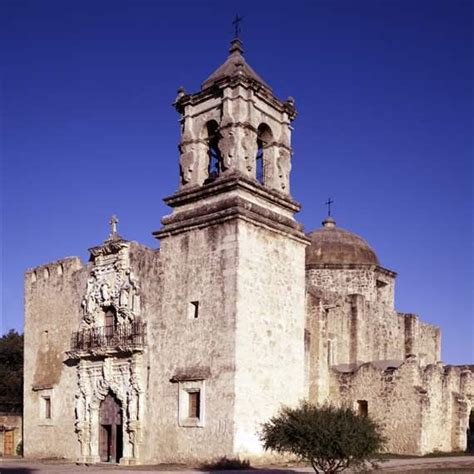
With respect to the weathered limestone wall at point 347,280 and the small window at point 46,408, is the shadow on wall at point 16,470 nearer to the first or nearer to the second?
the small window at point 46,408

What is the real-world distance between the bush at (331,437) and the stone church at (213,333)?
13.5 ft

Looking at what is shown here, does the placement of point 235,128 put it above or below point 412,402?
above

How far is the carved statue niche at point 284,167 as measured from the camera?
74.2 feet

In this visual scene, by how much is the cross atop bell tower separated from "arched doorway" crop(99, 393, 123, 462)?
22.2 feet

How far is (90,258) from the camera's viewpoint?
977 inches

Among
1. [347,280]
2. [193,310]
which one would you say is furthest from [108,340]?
[347,280]

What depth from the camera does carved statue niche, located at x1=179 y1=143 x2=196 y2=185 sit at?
22219mm

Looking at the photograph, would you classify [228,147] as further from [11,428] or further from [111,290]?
[11,428]

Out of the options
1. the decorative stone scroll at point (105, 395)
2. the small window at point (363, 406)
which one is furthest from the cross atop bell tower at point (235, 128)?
the small window at point (363, 406)

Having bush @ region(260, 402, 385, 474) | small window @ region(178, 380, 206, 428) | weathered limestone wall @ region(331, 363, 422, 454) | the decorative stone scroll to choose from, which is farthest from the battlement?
bush @ region(260, 402, 385, 474)

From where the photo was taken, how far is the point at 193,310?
68.3 feet

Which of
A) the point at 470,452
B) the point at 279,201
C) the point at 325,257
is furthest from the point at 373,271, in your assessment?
the point at 279,201

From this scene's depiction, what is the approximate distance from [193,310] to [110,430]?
4.99 metres

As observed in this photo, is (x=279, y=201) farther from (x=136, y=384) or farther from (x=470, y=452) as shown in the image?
(x=470, y=452)
